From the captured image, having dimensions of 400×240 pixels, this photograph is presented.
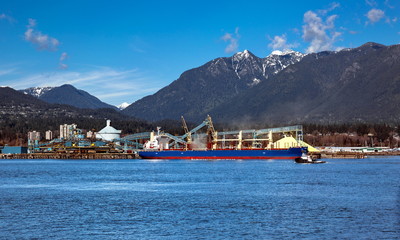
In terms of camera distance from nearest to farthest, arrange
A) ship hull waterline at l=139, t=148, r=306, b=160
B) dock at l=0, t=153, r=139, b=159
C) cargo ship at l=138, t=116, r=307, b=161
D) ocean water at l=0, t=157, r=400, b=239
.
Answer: ocean water at l=0, t=157, r=400, b=239 < ship hull waterline at l=139, t=148, r=306, b=160 < cargo ship at l=138, t=116, r=307, b=161 < dock at l=0, t=153, r=139, b=159

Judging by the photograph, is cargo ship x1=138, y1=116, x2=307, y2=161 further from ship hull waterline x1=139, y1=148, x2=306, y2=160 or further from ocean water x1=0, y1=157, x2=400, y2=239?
ocean water x1=0, y1=157, x2=400, y2=239

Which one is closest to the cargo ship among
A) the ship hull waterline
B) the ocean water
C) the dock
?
the ship hull waterline

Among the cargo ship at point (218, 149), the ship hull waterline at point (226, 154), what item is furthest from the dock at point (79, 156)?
the ship hull waterline at point (226, 154)

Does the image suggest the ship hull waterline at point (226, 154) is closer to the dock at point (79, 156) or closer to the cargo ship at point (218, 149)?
the cargo ship at point (218, 149)

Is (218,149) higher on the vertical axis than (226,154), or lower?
higher

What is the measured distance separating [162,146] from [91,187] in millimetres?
102879

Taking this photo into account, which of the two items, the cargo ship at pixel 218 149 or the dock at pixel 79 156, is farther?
the dock at pixel 79 156

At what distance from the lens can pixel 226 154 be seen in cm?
13675

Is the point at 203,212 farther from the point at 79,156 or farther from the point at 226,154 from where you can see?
the point at 79,156

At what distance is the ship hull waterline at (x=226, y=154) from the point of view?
128125 mm

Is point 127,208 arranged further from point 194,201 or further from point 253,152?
point 253,152

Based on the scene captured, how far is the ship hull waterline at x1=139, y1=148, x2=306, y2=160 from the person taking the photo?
12812cm

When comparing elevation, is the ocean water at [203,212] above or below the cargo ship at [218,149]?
below

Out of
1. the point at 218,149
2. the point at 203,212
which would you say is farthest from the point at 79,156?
the point at 203,212
